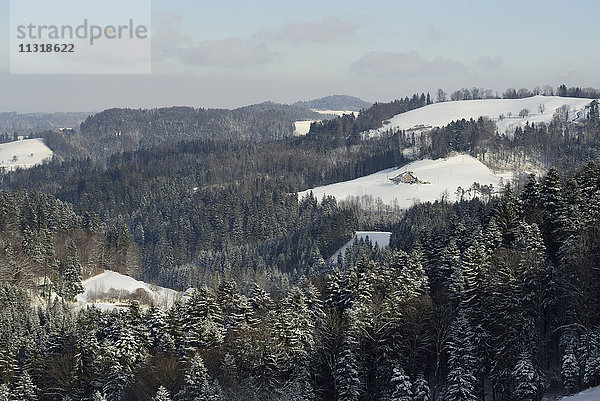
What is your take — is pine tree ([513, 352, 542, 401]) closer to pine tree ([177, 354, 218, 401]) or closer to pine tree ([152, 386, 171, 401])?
pine tree ([177, 354, 218, 401])

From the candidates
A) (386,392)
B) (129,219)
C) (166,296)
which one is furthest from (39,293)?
(129,219)

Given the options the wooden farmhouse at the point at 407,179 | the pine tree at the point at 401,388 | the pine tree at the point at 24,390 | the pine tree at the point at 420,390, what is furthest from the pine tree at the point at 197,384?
the wooden farmhouse at the point at 407,179

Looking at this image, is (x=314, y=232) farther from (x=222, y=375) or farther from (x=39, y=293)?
(x=222, y=375)

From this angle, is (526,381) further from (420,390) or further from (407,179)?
(407,179)

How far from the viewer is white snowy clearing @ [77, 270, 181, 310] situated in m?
84.0

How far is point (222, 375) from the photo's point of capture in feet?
134

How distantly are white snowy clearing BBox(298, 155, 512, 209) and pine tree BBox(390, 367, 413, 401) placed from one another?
4693 inches

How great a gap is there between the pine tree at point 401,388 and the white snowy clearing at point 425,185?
4693 inches

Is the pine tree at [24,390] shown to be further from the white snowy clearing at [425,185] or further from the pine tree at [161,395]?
the white snowy clearing at [425,185]

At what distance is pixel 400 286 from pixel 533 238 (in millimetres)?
10703

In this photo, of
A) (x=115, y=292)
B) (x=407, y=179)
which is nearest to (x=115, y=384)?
(x=115, y=292)

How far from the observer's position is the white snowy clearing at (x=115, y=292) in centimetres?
8400

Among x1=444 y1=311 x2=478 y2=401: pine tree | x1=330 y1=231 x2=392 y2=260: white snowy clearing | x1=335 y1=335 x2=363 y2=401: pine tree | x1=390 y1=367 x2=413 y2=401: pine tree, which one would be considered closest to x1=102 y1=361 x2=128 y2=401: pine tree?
x1=335 y1=335 x2=363 y2=401: pine tree

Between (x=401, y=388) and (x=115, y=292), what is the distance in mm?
58706
